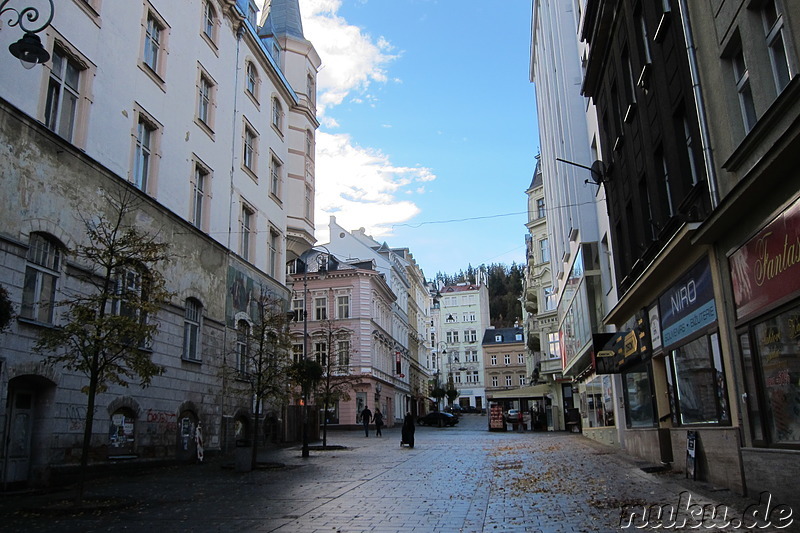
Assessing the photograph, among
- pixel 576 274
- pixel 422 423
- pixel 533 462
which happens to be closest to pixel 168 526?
pixel 533 462

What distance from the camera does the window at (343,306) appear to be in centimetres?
5709

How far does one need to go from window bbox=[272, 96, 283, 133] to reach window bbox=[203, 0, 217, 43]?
6.62m

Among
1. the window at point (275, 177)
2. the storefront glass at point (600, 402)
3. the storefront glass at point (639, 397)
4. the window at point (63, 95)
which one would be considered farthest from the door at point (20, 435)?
the storefront glass at point (600, 402)

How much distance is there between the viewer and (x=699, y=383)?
1191cm

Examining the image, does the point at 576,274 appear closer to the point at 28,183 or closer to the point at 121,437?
the point at 121,437

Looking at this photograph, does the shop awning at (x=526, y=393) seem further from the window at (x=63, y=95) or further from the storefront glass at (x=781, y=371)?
the storefront glass at (x=781, y=371)

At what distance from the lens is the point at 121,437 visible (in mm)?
16594

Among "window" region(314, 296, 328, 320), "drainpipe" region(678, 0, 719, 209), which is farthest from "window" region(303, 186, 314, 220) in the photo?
"drainpipe" region(678, 0, 719, 209)

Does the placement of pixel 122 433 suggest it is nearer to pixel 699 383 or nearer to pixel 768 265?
pixel 699 383

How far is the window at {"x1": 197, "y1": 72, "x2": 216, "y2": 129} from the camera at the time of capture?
23475mm

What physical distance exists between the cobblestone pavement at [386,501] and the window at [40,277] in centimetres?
370

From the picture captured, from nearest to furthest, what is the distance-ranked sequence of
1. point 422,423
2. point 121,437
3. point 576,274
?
point 121,437 → point 576,274 → point 422,423

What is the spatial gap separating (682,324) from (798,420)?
189 inches

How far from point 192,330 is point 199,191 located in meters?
5.17
